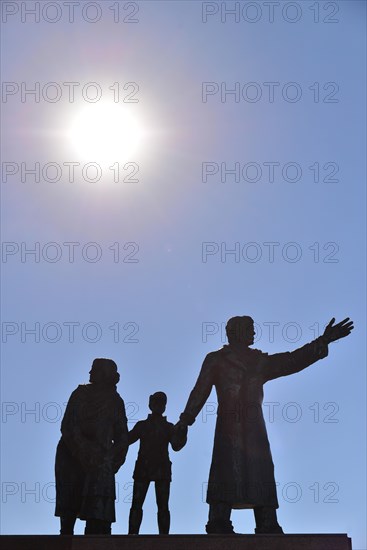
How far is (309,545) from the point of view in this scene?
45.5ft

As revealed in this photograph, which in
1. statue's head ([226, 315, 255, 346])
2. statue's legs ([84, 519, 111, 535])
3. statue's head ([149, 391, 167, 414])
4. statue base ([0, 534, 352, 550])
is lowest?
statue base ([0, 534, 352, 550])

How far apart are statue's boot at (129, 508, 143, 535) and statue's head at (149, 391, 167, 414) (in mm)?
1522

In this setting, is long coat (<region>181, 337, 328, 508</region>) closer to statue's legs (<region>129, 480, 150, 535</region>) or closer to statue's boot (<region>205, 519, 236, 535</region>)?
statue's boot (<region>205, 519, 236, 535</region>)

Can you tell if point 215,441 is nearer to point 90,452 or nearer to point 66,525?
point 90,452

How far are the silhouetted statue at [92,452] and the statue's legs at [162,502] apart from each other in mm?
1140

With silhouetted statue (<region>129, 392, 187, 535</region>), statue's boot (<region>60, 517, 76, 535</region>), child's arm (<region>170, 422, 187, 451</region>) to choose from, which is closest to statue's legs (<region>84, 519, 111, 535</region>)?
statue's boot (<region>60, 517, 76, 535</region>)

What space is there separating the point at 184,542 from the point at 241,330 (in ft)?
11.9

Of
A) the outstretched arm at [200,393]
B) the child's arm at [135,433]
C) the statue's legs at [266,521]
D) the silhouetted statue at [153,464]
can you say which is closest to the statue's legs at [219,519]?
the statue's legs at [266,521]

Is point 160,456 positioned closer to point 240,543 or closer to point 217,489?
point 217,489

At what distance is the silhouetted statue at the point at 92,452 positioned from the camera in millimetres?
15320

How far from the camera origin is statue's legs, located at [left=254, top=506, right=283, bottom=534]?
49.8ft

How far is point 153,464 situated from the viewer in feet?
54.2

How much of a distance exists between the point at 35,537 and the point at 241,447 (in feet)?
10.7

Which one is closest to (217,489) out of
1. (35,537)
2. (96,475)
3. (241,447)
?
(241,447)
